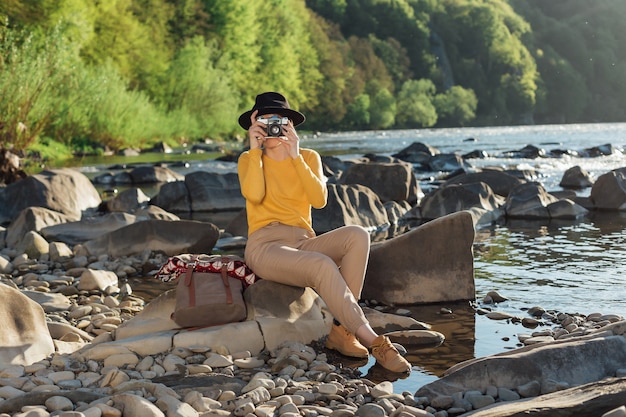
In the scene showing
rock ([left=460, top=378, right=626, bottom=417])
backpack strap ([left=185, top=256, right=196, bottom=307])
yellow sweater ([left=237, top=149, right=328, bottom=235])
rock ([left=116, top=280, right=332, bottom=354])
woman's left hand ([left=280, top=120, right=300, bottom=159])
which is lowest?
rock ([left=116, top=280, right=332, bottom=354])

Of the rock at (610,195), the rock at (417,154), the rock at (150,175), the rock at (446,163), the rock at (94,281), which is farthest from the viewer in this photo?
the rock at (417,154)

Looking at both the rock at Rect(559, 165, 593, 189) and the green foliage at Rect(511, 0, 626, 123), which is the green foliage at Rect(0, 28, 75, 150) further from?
the green foliage at Rect(511, 0, 626, 123)

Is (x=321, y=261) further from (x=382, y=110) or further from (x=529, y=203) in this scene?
(x=382, y=110)

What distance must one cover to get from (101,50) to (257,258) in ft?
113

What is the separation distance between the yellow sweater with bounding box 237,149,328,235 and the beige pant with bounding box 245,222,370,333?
0.26ft

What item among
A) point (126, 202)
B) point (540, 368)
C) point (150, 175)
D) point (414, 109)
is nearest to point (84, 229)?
point (126, 202)

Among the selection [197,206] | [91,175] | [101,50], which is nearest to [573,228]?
[197,206]

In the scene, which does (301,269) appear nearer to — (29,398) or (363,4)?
(29,398)

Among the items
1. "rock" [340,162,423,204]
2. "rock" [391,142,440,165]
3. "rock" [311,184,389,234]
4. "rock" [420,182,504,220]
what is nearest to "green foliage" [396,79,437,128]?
"rock" [391,142,440,165]

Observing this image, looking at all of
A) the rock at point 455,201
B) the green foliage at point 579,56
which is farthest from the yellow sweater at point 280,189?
the green foliage at point 579,56

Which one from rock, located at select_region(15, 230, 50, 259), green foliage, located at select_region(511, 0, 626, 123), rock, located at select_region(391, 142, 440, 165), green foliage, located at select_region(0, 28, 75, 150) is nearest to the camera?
rock, located at select_region(15, 230, 50, 259)

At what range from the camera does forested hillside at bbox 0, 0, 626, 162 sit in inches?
1137

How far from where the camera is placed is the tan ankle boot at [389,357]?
16.5 ft

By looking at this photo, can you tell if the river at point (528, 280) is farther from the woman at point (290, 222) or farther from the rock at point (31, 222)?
the rock at point (31, 222)
